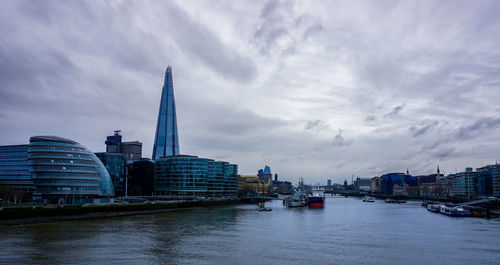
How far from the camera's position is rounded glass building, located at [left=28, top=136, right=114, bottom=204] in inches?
4001

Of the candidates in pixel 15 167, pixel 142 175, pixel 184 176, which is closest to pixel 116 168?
pixel 184 176

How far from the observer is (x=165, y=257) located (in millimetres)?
38125

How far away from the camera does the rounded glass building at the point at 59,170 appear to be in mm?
101625

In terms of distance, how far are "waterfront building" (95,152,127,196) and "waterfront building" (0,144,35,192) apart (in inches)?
1636

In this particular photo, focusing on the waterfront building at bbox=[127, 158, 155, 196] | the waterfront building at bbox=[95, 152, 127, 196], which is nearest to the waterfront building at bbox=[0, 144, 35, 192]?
the waterfront building at bbox=[95, 152, 127, 196]

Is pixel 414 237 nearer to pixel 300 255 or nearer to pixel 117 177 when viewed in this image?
pixel 300 255

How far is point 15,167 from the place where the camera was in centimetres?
11456

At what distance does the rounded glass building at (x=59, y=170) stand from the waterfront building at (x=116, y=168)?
5035 centimetres

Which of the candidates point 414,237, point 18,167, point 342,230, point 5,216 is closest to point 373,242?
point 414,237

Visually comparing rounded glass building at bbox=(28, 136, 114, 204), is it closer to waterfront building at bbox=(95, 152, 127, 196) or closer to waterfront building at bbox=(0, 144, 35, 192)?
waterfront building at bbox=(0, 144, 35, 192)

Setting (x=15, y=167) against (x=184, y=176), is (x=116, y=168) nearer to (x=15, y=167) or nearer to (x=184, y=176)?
(x=184, y=176)

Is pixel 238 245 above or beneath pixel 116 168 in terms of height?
beneath

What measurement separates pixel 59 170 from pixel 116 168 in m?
59.6

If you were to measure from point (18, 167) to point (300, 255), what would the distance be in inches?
4148
